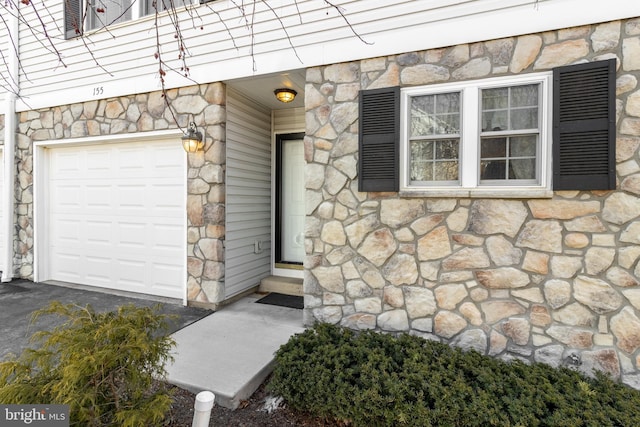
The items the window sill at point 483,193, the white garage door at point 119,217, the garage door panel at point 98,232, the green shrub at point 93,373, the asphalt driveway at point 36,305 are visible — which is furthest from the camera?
the garage door panel at point 98,232

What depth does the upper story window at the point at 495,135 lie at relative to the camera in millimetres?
2441

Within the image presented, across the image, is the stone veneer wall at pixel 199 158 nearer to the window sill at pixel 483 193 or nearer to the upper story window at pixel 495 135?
the upper story window at pixel 495 135

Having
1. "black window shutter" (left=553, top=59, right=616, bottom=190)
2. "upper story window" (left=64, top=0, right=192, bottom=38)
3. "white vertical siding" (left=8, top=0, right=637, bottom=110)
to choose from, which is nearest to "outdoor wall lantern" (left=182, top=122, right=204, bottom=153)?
"white vertical siding" (left=8, top=0, right=637, bottom=110)

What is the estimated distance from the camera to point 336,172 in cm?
323

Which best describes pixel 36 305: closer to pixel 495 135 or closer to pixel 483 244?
pixel 483 244

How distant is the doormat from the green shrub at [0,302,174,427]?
2312 mm

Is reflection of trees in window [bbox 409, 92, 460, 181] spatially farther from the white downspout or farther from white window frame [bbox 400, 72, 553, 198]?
the white downspout

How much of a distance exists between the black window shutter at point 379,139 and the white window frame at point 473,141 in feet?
0.25

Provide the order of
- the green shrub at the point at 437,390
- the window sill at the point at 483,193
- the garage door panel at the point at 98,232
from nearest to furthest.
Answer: the green shrub at the point at 437,390, the window sill at the point at 483,193, the garage door panel at the point at 98,232

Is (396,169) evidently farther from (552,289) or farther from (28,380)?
(28,380)

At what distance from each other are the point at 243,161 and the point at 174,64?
1.40 m

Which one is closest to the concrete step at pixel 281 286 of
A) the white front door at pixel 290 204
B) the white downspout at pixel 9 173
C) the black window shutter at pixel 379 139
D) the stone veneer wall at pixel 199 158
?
the white front door at pixel 290 204

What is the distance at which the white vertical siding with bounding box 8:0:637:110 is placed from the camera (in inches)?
105

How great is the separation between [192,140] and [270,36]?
4.77ft
